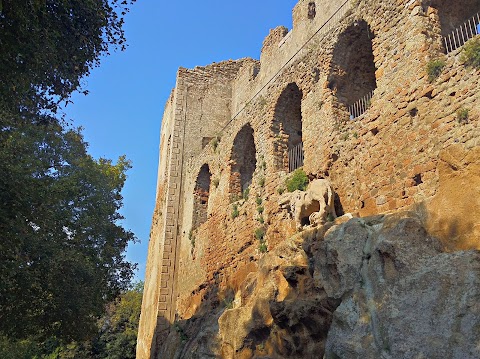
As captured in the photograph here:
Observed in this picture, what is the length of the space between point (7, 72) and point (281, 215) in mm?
7361

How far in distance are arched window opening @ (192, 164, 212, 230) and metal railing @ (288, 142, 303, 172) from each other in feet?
19.7

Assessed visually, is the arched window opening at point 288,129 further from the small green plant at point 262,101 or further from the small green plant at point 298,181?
the small green plant at point 298,181

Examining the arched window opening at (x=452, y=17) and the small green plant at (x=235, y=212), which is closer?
the arched window opening at (x=452, y=17)

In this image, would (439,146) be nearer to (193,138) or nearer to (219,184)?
(219,184)

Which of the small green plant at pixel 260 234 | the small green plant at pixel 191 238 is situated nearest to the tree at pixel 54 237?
the small green plant at pixel 191 238

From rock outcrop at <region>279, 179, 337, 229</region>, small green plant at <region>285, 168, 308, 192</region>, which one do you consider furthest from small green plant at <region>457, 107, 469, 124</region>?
small green plant at <region>285, 168, 308, 192</region>

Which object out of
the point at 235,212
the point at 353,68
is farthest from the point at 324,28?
the point at 235,212

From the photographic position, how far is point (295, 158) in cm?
1414

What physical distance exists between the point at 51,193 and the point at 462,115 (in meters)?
9.35

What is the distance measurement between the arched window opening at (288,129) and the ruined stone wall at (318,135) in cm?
5

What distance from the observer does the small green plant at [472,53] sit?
322 inches

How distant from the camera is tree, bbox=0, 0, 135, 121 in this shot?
7.95m

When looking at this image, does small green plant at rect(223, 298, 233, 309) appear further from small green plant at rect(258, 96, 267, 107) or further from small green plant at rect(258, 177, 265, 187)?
small green plant at rect(258, 96, 267, 107)

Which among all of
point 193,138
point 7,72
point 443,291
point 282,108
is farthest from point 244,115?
point 443,291
